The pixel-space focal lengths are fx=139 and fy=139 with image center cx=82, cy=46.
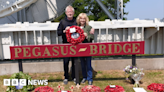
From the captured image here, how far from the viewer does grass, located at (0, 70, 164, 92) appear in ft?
18.1

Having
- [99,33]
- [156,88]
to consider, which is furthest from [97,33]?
[156,88]

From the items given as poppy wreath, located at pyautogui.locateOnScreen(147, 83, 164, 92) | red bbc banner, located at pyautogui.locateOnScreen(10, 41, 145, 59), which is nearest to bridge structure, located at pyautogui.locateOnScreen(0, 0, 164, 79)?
Result: red bbc banner, located at pyautogui.locateOnScreen(10, 41, 145, 59)

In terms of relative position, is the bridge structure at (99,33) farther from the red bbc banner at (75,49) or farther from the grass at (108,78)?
the red bbc banner at (75,49)

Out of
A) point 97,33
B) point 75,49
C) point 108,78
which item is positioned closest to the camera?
point 75,49

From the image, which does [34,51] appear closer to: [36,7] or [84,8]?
[36,7]

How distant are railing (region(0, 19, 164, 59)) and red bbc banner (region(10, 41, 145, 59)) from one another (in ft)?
5.48

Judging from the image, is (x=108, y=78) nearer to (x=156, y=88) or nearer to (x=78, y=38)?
(x=156, y=88)

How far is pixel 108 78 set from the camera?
6.27m

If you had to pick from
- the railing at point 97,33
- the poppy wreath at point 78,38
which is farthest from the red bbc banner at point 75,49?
the railing at point 97,33

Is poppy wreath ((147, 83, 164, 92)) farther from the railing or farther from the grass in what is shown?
the railing

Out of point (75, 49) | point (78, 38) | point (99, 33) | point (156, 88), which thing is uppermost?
point (99, 33)

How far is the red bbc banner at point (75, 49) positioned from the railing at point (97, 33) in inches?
65.7

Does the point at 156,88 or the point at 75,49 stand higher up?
the point at 75,49

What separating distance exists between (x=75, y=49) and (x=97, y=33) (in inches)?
87.9
